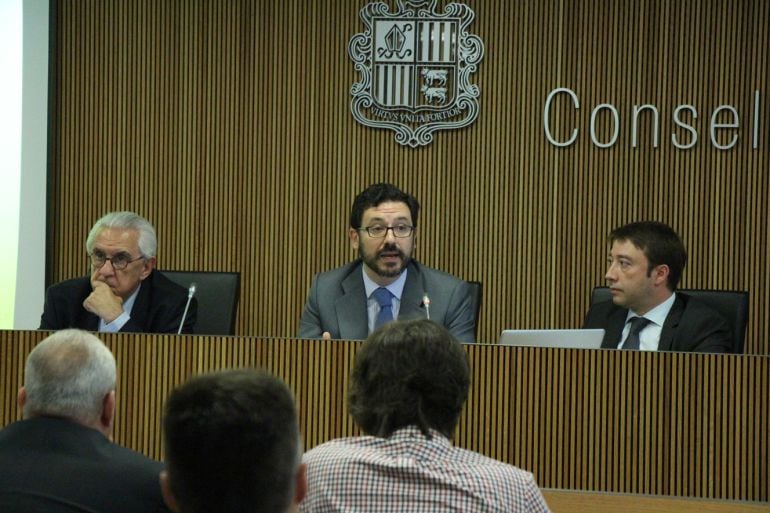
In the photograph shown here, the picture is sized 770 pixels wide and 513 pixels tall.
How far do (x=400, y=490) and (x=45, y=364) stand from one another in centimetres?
80

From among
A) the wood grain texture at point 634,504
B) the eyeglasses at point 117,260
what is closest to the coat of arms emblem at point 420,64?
the eyeglasses at point 117,260

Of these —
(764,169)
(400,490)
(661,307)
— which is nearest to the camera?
(400,490)

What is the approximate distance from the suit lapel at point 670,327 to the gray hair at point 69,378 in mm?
2436

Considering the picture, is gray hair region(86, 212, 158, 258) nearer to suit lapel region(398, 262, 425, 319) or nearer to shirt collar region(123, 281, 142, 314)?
shirt collar region(123, 281, 142, 314)

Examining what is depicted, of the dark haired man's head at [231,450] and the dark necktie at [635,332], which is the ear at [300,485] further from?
the dark necktie at [635,332]

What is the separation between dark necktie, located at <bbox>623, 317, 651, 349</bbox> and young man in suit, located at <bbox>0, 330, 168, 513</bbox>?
255 cm

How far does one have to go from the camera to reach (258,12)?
19.5 feet

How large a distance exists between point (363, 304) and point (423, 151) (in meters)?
1.66

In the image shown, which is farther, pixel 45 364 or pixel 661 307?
pixel 661 307

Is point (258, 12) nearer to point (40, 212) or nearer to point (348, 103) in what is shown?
point (348, 103)

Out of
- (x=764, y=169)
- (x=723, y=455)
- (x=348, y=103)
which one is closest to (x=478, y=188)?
(x=348, y=103)

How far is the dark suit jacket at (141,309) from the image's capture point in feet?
14.3

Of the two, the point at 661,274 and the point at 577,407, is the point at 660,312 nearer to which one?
the point at 661,274

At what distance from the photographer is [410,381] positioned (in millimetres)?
2250
